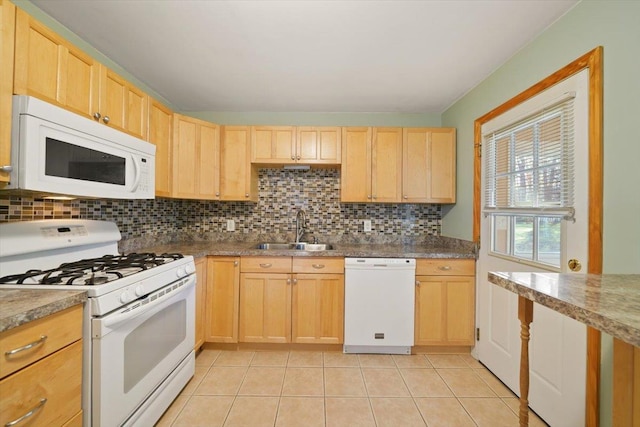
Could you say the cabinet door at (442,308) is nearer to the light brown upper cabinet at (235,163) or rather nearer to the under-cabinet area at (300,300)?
the under-cabinet area at (300,300)

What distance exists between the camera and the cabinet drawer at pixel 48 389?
0.85 m

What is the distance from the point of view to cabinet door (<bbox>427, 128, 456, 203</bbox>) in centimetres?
265

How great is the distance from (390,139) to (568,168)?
4.84 feet

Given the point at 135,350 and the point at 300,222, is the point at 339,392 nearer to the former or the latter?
the point at 135,350

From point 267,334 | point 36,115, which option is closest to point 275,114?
point 36,115

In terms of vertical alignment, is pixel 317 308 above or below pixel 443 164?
below

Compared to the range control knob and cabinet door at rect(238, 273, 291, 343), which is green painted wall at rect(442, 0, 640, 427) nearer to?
cabinet door at rect(238, 273, 291, 343)

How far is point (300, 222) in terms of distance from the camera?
9.59ft

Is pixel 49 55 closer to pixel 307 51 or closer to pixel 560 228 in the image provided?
pixel 307 51

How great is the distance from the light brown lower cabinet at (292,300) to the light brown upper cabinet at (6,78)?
1.56 m

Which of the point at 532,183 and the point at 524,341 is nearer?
the point at 524,341

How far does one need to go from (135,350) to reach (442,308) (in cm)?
224

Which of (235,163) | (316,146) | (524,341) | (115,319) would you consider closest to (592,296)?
(524,341)

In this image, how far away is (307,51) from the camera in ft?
A: 6.07
